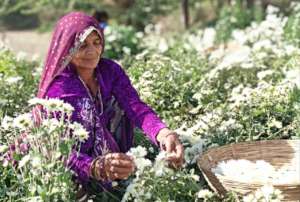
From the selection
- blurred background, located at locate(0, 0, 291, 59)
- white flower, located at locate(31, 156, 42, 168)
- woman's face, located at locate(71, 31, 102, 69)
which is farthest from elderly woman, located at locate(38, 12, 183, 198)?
blurred background, located at locate(0, 0, 291, 59)

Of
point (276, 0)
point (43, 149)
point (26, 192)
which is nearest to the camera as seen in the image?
point (43, 149)

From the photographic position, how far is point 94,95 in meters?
3.34

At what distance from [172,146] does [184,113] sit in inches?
44.6

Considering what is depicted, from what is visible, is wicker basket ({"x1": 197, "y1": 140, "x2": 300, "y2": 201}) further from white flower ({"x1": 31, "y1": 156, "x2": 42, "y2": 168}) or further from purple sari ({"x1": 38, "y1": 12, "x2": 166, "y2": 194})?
white flower ({"x1": 31, "y1": 156, "x2": 42, "y2": 168})

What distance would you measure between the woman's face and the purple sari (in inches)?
1.0

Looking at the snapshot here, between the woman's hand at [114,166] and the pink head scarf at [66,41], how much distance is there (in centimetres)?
58

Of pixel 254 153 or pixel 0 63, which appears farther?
pixel 0 63

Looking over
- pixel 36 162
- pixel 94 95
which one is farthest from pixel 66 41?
pixel 36 162

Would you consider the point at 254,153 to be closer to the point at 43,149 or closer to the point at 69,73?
the point at 69,73

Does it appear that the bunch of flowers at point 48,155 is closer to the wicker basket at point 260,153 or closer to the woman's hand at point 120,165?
the woman's hand at point 120,165

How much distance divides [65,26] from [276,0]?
10831mm

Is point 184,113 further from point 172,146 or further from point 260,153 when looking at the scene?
point 172,146

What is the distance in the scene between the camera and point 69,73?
10.6 ft

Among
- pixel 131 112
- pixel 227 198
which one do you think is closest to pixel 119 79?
pixel 131 112
